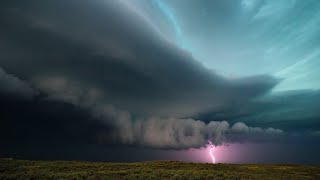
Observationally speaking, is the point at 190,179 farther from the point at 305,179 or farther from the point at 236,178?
the point at 305,179

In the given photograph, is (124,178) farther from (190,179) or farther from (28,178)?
(28,178)

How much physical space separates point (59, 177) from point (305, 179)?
48139 millimetres

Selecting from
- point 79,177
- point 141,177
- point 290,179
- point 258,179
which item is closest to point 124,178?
point 141,177

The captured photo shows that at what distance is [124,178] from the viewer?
166 feet

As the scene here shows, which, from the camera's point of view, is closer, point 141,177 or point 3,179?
point 3,179

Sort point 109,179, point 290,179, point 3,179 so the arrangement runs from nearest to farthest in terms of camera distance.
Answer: point 3,179, point 109,179, point 290,179

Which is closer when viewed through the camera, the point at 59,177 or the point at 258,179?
the point at 59,177

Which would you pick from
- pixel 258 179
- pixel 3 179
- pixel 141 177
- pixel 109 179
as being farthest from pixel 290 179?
pixel 3 179

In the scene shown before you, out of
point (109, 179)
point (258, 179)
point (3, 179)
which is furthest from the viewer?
point (258, 179)

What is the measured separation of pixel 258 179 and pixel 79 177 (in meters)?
33.0

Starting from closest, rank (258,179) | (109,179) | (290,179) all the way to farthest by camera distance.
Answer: (109,179)
(258,179)
(290,179)

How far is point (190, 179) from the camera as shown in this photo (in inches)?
1972

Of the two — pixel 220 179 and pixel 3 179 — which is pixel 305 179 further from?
pixel 3 179

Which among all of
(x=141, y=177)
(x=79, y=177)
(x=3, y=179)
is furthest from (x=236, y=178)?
(x=3, y=179)
